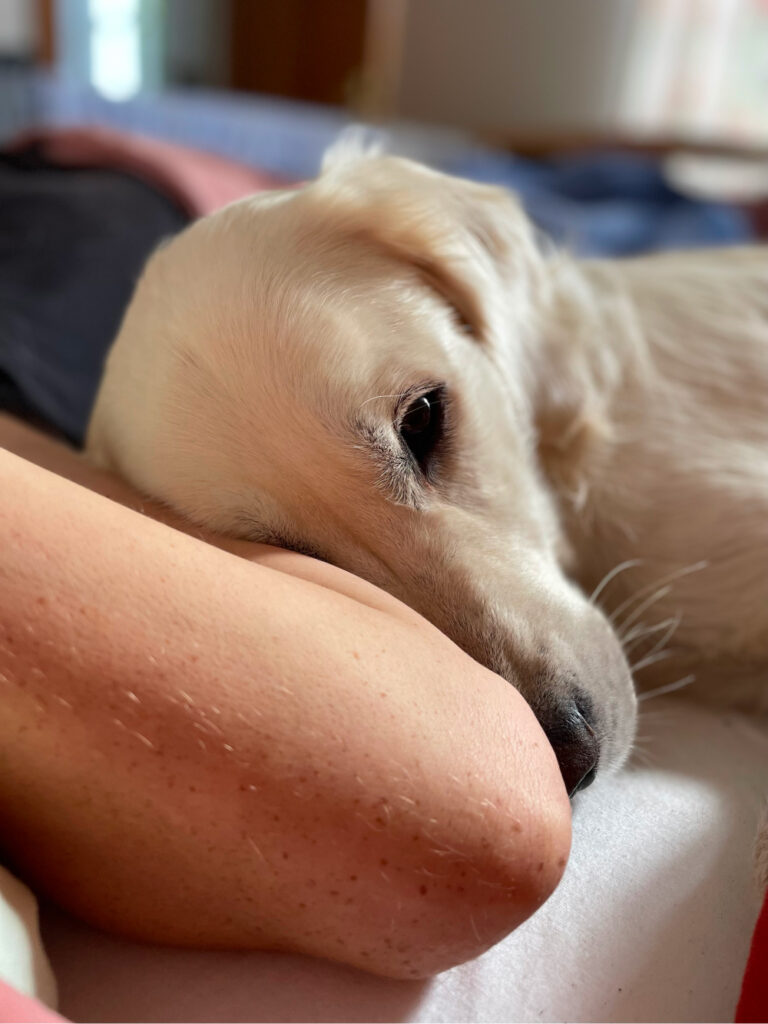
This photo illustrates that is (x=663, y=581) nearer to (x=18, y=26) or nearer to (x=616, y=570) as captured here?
(x=616, y=570)

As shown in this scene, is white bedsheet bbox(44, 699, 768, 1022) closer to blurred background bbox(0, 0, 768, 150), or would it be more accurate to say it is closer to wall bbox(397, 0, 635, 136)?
blurred background bbox(0, 0, 768, 150)

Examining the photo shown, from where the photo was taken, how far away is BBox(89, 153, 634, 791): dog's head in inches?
34.7

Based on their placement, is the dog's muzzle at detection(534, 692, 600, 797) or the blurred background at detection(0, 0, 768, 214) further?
the blurred background at detection(0, 0, 768, 214)

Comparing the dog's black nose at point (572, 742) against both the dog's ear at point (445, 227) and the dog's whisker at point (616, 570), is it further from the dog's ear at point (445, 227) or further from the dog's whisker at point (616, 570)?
the dog's ear at point (445, 227)

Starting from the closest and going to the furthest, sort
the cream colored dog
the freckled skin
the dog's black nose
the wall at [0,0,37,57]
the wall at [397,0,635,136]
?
the freckled skin
the dog's black nose
the cream colored dog
the wall at [0,0,37,57]
the wall at [397,0,635,136]

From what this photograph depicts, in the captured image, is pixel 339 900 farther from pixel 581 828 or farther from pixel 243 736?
pixel 581 828

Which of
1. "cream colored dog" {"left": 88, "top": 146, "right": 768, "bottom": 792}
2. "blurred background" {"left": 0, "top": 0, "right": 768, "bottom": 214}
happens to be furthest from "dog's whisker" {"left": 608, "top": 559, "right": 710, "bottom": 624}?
"blurred background" {"left": 0, "top": 0, "right": 768, "bottom": 214}

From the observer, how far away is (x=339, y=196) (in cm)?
112

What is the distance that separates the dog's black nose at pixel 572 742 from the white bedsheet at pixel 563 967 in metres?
0.04

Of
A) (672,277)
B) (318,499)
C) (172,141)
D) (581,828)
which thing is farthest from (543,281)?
(172,141)

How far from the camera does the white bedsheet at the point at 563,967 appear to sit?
658mm

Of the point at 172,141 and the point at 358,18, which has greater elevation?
the point at 358,18

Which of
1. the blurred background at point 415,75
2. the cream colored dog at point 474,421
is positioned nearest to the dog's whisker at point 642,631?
the cream colored dog at point 474,421

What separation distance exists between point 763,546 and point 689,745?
0.95 feet
